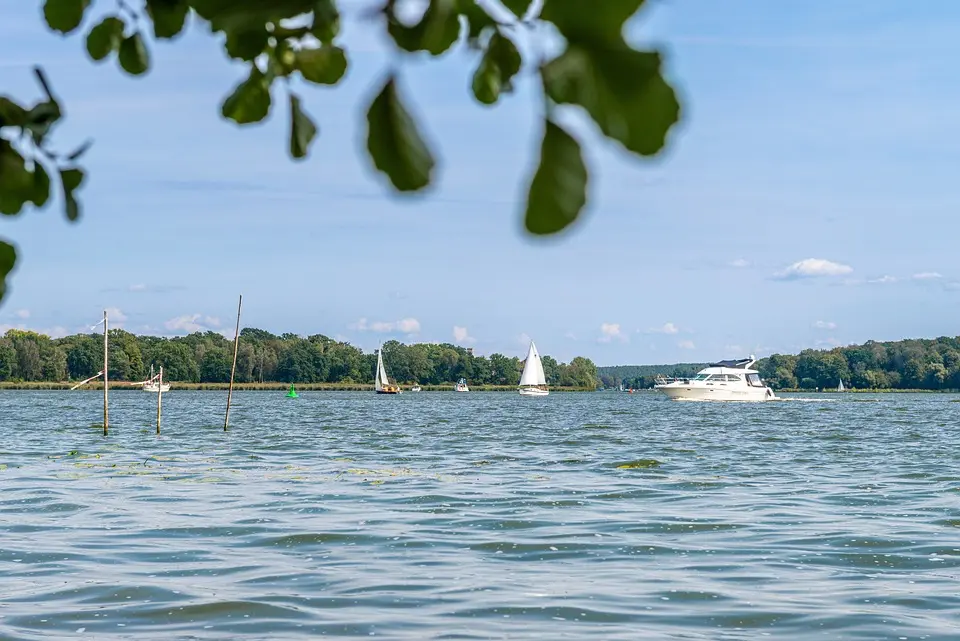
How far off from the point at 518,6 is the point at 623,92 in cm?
73

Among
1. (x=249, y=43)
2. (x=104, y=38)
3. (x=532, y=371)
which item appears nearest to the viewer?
(x=249, y=43)

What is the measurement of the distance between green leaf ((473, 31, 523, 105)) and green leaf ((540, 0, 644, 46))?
940mm

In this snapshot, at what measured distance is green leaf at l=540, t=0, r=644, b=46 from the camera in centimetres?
127

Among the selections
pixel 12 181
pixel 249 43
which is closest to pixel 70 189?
pixel 12 181

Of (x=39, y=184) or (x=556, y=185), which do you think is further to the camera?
(x=39, y=184)

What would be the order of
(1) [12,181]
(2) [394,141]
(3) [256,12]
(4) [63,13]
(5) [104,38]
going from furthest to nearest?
(5) [104,38]
(4) [63,13]
(1) [12,181]
(3) [256,12]
(2) [394,141]

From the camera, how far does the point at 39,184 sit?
8.49 ft

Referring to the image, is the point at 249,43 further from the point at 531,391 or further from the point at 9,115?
the point at 531,391

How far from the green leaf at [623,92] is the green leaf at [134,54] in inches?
79.3

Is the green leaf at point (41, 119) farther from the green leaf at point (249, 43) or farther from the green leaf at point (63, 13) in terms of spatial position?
the green leaf at point (249, 43)

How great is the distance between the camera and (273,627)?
36.7ft

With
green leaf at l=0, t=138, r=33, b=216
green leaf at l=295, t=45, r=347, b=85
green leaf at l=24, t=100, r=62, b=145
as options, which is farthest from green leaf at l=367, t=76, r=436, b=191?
green leaf at l=24, t=100, r=62, b=145

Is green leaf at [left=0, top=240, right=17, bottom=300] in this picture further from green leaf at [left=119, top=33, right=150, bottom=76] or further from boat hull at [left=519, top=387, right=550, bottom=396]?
boat hull at [left=519, top=387, right=550, bottom=396]

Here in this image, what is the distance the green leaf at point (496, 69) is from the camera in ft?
7.38
